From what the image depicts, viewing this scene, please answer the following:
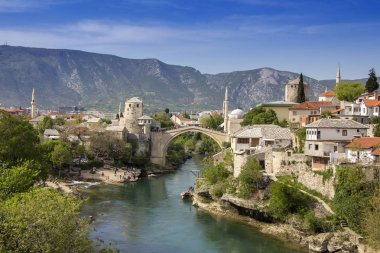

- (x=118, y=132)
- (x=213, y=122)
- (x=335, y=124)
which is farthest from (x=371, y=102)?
(x=213, y=122)

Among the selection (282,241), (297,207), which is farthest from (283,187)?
(282,241)

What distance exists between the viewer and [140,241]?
3428 centimetres

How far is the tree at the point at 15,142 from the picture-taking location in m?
37.4

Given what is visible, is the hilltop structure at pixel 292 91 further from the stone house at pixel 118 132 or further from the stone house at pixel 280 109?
the stone house at pixel 118 132

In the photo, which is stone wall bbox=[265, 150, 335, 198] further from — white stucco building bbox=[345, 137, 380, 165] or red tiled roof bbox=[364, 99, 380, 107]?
red tiled roof bbox=[364, 99, 380, 107]

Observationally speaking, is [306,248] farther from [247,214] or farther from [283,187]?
[247,214]

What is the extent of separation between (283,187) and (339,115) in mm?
15698

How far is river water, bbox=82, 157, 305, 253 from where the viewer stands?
3341cm

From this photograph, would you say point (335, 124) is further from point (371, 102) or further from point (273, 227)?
point (371, 102)

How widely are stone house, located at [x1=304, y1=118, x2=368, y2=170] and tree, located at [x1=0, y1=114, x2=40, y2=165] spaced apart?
21.5 m

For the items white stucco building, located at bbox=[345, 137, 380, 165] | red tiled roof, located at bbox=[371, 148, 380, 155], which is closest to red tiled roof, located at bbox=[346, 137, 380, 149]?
white stucco building, located at bbox=[345, 137, 380, 165]

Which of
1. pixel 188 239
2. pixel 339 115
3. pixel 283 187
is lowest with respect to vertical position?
pixel 188 239

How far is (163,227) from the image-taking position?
38.3 m

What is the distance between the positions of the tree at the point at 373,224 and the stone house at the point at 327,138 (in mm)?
7897
